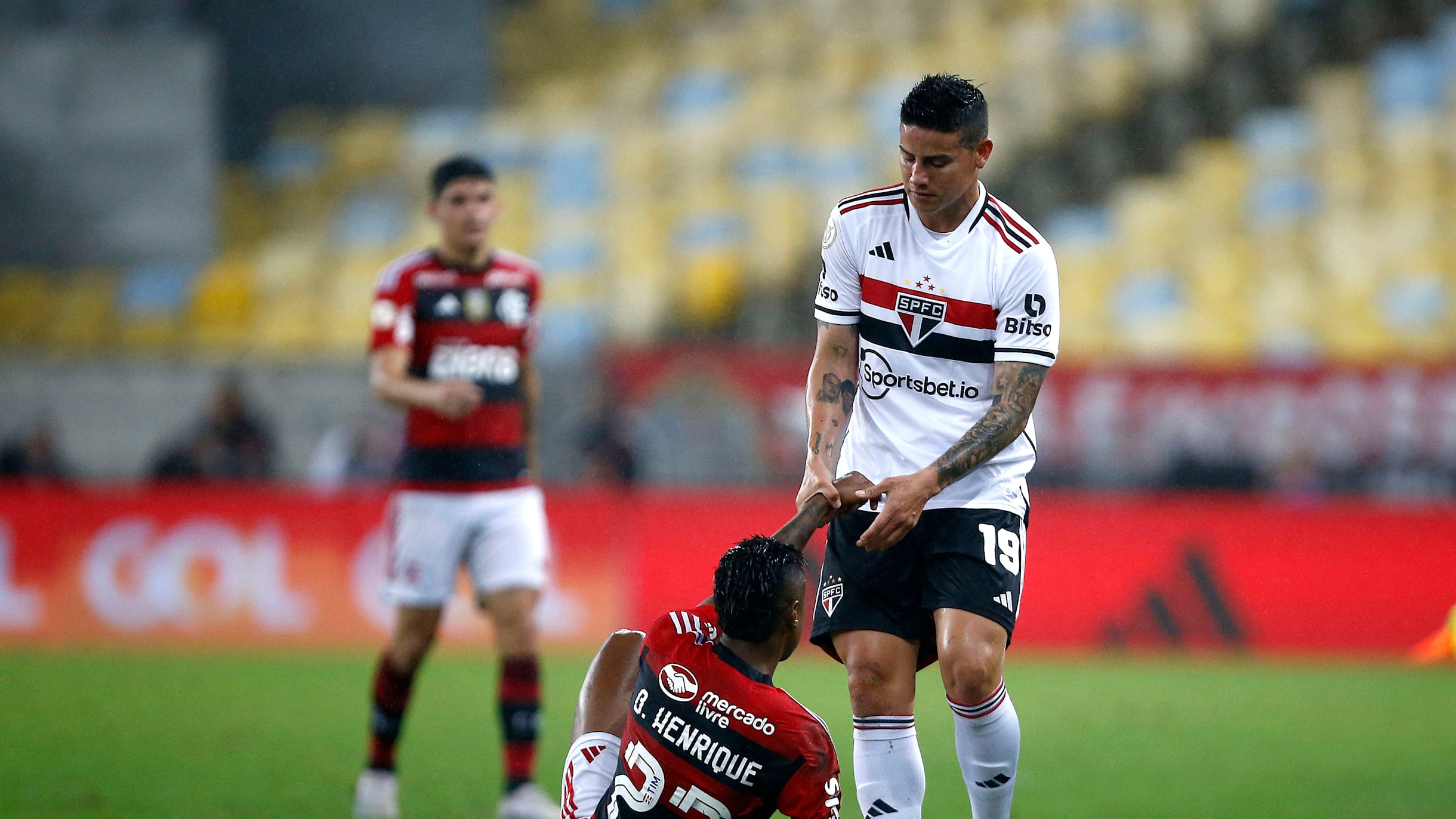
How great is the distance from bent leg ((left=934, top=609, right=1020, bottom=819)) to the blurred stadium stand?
37.8 ft

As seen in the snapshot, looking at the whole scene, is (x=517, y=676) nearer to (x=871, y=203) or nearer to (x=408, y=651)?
(x=408, y=651)

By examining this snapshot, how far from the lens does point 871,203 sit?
193 inches

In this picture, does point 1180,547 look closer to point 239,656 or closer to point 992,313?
point 239,656

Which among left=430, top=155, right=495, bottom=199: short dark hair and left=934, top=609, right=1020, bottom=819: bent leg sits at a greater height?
left=430, top=155, right=495, bottom=199: short dark hair

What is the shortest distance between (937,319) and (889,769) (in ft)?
4.44

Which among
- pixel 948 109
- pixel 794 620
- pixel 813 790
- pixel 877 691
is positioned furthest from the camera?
pixel 877 691

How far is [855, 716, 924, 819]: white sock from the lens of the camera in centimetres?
468

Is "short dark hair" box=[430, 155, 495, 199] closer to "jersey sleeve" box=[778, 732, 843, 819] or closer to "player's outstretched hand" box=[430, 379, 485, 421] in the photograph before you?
"player's outstretched hand" box=[430, 379, 485, 421]

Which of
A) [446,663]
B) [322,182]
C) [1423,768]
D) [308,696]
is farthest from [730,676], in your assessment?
[322,182]

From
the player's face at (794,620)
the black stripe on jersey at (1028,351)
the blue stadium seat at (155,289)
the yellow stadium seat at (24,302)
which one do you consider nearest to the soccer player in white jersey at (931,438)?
the black stripe on jersey at (1028,351)

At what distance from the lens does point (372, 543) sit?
1307cm

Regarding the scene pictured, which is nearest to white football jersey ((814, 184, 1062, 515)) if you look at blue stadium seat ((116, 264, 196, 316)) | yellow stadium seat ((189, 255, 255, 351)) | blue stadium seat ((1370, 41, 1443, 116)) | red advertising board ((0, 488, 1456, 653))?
red advertising board ((0, 488, 1456, 653))

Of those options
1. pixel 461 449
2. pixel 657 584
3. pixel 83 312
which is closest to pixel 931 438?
pixel 461 449

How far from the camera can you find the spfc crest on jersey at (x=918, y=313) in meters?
4.80
